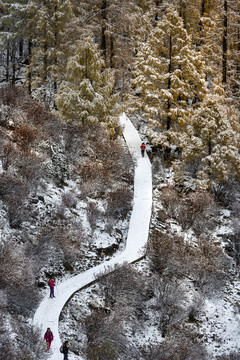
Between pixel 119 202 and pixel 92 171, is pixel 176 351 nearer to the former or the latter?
pixel 119 202

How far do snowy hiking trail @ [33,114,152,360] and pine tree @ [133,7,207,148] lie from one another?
239 centimetres

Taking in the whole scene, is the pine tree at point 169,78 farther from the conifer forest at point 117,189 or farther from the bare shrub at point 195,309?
the bare shrub at point 195,309

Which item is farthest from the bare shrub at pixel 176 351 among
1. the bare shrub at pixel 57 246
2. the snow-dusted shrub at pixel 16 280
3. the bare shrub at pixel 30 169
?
the bare shrub at pixel 30 169

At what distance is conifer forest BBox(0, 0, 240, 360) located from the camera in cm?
1330

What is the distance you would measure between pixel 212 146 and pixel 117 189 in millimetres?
6546

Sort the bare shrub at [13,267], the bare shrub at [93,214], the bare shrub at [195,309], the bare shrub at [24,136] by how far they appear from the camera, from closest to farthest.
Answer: the bare shrub at [13,267] < the bare shrub at [195,309] < the bare shrub at [93,214] < the bare shrub at [24,136]

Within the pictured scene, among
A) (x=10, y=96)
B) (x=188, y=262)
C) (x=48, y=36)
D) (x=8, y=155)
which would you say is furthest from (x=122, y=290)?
(x=48, y=36)

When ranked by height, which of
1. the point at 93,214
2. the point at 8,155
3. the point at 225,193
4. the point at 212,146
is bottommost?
the point at 225,193

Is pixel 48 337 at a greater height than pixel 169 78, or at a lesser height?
lesser

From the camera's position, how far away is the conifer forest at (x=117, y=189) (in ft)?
43.6

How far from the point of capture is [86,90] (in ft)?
76.8

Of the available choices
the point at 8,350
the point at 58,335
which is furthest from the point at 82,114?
the point at 8,350

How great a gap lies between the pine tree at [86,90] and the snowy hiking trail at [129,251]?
3556mm

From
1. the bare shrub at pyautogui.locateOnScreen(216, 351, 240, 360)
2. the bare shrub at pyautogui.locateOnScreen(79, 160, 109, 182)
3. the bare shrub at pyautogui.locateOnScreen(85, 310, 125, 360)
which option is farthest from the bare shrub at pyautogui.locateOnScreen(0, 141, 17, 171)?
the bare shrub at pyautogui.locateOnScreen(216, 351, 240, 360)
